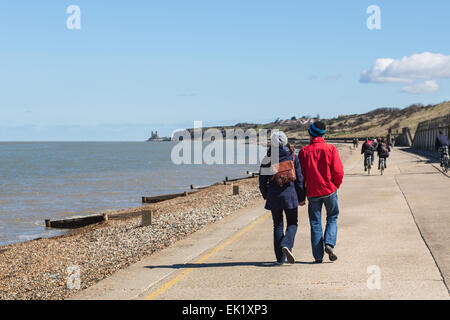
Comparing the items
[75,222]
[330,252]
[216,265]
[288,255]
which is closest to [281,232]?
[288,255]

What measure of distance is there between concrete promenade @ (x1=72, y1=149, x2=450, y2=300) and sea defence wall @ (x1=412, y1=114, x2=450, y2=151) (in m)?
29.8

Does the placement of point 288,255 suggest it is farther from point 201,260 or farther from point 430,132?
point 430,132

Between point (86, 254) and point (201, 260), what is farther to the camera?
point (86, 254)

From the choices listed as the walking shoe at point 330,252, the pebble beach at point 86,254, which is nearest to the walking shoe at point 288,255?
the walking shoe at point 330,252

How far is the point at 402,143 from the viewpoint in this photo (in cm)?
7988

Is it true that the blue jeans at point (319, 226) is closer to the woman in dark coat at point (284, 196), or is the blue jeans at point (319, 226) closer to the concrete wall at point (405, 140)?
the woman in dark coat at point (284, 196)

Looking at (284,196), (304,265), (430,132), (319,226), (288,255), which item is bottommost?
(304,265)

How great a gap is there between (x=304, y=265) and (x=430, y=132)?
44827mm

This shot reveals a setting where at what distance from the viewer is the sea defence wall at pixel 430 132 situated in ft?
136

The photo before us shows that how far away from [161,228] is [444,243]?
7.42 meters

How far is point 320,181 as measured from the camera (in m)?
8.11

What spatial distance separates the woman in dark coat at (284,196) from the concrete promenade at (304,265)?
32 centimetres
